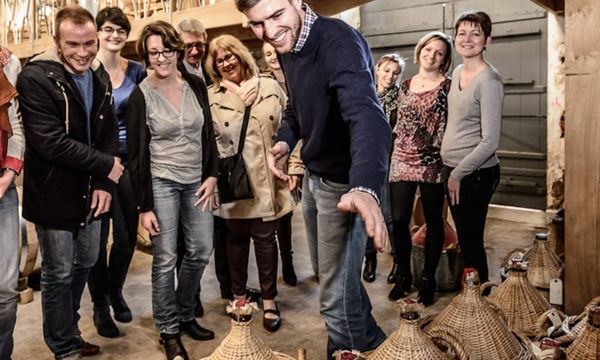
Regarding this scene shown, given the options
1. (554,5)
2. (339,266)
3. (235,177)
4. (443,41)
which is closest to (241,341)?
(339,266)

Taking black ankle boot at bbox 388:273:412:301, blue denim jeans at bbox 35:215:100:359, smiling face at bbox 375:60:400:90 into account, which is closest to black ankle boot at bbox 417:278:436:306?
black ankle boot at bbox 388:273:412:301

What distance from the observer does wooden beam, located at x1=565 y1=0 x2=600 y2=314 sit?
9.10 feet

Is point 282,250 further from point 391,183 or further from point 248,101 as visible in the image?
point 248,101

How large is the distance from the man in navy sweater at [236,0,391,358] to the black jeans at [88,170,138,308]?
4.73ft

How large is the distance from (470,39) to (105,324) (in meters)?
2.49

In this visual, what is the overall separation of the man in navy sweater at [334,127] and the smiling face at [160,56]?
0.99 meters

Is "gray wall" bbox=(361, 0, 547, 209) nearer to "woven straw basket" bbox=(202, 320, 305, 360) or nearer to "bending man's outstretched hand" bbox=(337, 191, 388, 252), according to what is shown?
"woven straw basket" bbox=(202, 320, 305, 360)

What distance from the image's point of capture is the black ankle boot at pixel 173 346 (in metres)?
2.97

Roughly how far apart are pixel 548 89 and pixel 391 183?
3148mm

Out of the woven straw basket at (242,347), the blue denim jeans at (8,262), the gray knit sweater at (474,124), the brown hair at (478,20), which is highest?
the brown hair at (478,20)

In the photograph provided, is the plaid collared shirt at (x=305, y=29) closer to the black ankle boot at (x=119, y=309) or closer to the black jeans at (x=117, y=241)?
the black jeans at (x=117, y=241)

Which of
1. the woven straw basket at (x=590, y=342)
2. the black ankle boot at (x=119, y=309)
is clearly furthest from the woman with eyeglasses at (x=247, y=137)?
the woven straw basket at (x=590, y=342)

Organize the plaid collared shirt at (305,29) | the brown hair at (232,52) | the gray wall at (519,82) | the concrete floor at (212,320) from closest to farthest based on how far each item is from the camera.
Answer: the plaid collared shirt at (305,29) < the concrete floor at (212,320) < the brown hair at (232,52) < the gray wall at (519,82)

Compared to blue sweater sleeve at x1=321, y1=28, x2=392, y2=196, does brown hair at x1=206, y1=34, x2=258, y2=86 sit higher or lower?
higher
